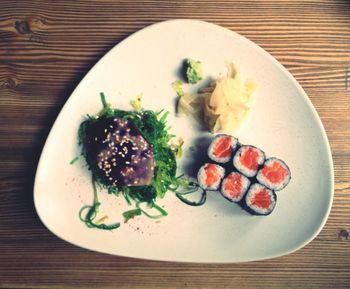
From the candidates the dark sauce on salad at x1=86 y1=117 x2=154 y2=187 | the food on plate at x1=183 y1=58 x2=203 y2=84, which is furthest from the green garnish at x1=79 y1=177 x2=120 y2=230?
the food on plate at x1=183 y1=58 x2=203 y2=84

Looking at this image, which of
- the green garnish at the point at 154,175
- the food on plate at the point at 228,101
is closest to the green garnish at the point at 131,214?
the green garnish at the point at 154,175

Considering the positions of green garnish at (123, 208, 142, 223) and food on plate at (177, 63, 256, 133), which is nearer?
food on plate at (177, 63, 256, 133)

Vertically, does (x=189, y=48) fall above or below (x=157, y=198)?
above

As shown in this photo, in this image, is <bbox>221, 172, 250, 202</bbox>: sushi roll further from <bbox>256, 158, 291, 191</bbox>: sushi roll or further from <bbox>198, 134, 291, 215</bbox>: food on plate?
<bbox>256, 158, 291, 191</bbox>: sushi roll

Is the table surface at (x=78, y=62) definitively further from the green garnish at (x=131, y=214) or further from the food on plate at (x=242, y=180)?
the food on plate at (x=242, y=180)

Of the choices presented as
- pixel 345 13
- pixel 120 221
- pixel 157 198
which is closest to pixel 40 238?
pixel 120 221

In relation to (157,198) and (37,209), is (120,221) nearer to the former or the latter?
(157,198)
